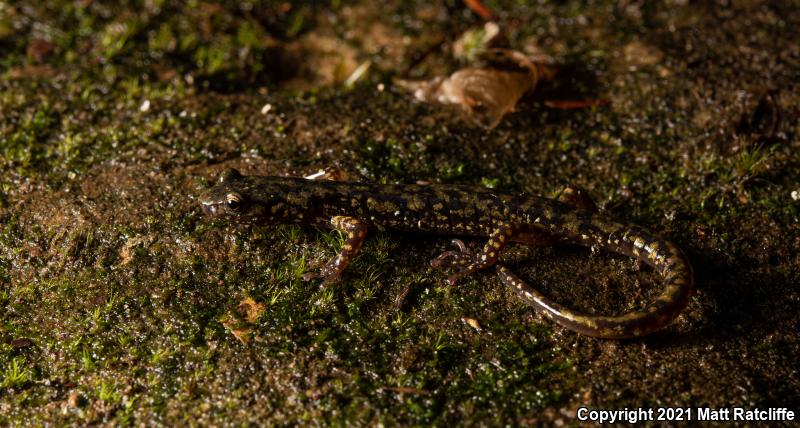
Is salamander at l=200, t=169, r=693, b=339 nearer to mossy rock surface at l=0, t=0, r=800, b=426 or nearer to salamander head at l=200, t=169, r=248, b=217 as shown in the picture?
salamander head at l=200, t=169, r=248, b=217

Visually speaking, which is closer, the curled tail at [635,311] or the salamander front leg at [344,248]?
the curled tail at [635,311]

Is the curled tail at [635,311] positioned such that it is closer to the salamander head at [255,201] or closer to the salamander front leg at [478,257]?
the salamander front leg at [478,257]

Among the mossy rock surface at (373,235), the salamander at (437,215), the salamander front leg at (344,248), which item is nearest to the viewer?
the mossy rock surface at (373,235)

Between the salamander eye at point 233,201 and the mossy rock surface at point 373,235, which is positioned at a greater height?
the salamander eye at point 233,201

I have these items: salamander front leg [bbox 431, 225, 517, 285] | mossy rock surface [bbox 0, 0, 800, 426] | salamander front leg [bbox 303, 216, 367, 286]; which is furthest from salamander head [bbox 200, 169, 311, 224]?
salamander front leg [bbox 431, 225, 517, 285]

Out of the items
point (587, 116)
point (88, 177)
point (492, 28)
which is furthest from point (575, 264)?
point (88, 177)

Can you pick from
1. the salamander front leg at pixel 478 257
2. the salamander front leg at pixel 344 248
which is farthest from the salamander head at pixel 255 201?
the salamander front leg at pixel 478 257

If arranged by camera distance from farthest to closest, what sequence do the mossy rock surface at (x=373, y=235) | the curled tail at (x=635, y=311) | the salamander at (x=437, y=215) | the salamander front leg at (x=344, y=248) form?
the salamander at (x=437, y=215)
the salamander front leg at (x=344, y=248)
the curled tail at (x=635, y=311)
the mossy rock surface at (x=373, y=235)
